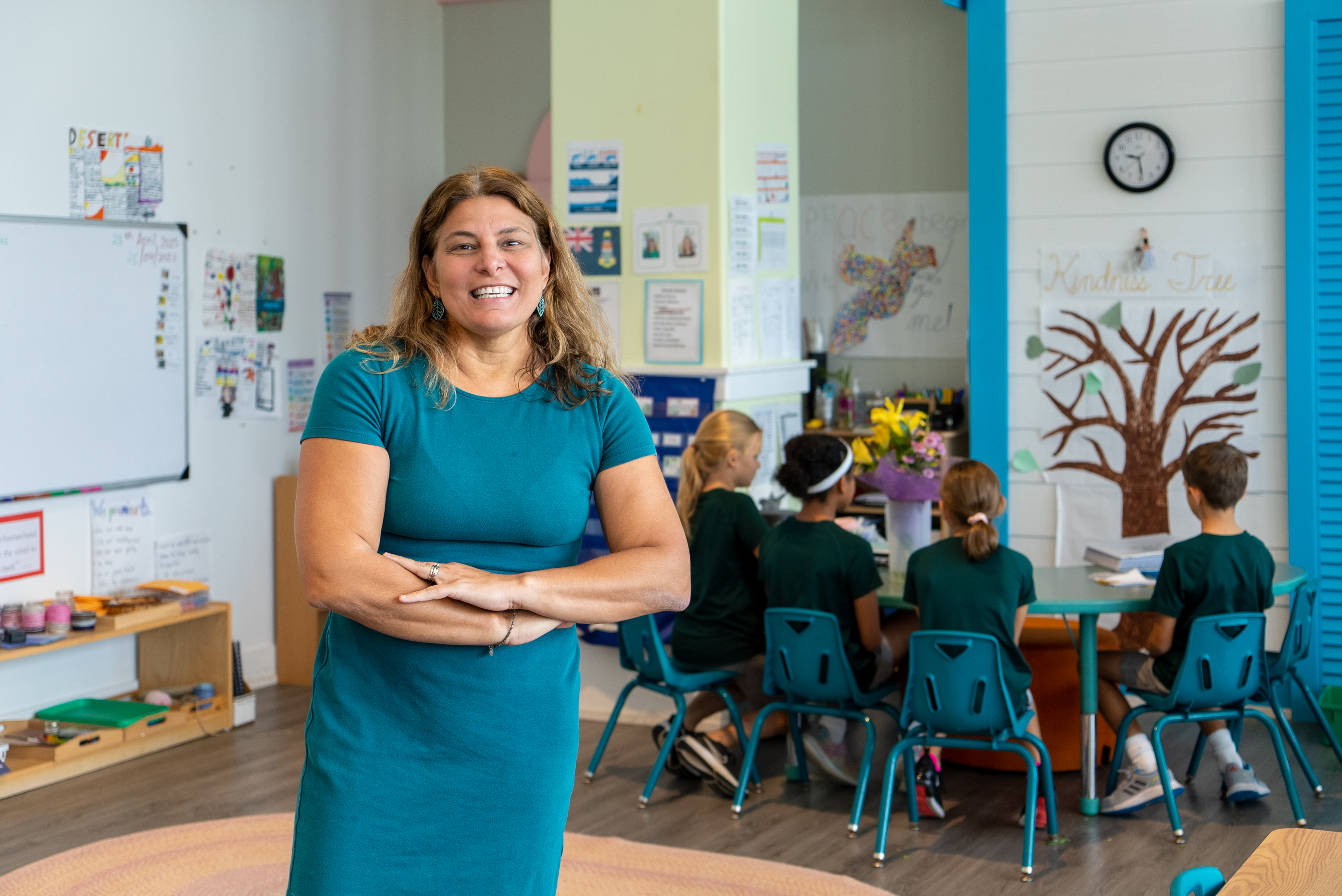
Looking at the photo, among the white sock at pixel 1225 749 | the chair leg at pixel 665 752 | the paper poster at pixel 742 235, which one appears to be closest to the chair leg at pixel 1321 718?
the white sock at pixel 1225 749

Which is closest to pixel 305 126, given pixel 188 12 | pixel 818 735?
pixel 188 12

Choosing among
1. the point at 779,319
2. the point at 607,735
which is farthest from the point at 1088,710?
the point at 779,319

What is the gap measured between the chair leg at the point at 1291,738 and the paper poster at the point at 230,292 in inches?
164

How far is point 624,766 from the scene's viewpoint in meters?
4.50

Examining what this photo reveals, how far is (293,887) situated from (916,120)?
18.7ft

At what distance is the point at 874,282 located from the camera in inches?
264

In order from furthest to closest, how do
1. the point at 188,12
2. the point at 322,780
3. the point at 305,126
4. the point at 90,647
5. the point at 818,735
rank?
the point at 305,126 < the point at 188,12 < the point at 90,647 < the point at 818,735 < the point at 322,780

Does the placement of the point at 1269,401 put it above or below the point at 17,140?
below

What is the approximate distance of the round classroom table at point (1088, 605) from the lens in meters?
3.75

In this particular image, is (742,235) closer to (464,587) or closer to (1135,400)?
(1135,400)

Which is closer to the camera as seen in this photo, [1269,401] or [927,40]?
[1269,401]

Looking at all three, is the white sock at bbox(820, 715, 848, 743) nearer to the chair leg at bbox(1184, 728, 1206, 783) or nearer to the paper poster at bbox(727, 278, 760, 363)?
the chair leg at bbox(1184, 728, 1206, 783)

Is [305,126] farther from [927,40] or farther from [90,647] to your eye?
[927,40]

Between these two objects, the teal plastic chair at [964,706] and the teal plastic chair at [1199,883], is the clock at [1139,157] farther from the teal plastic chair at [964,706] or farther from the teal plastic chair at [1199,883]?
the teal plastic chair at [1199,883]
